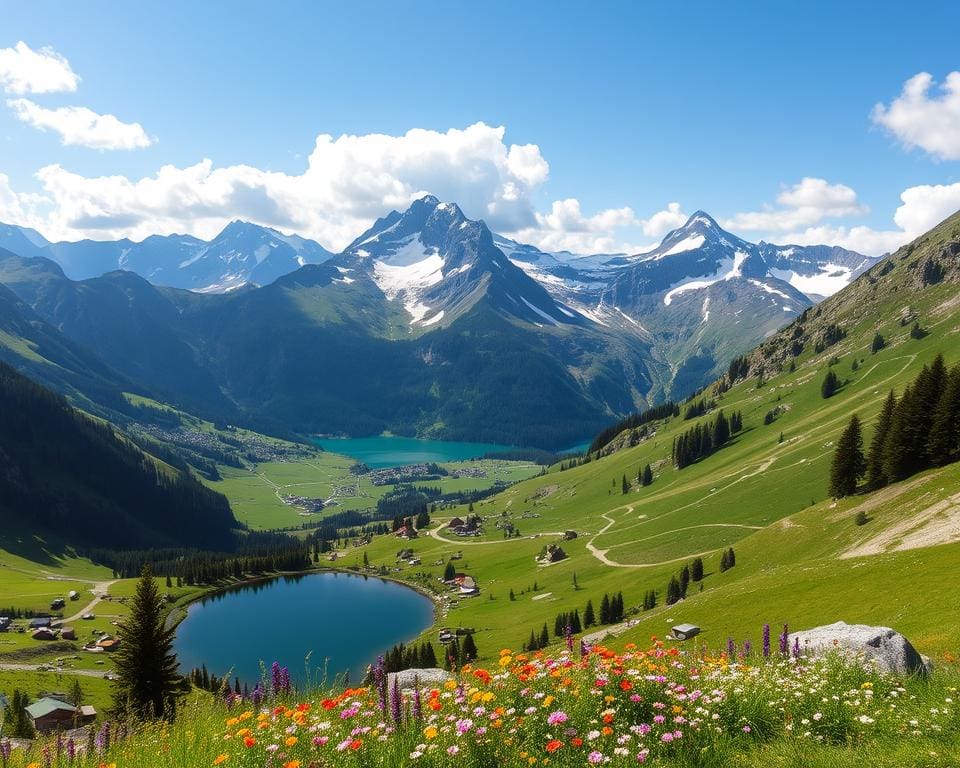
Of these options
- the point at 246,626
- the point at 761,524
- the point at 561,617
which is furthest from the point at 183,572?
the point at 761,524

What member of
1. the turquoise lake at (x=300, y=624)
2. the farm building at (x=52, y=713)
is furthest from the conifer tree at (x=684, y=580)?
the farm building at (x=52, y=713)

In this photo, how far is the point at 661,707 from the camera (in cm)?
820

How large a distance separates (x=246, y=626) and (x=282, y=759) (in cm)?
15749

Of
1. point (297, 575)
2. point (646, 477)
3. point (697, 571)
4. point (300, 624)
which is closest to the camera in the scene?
point (697, 571)

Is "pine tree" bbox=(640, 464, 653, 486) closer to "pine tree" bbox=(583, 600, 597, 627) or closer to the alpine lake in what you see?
the alpine lake

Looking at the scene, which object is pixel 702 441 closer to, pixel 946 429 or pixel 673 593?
pixel 673 593

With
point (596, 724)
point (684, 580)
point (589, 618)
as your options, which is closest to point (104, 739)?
point (596, 724)

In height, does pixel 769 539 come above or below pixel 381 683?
below

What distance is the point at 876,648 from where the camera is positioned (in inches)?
481

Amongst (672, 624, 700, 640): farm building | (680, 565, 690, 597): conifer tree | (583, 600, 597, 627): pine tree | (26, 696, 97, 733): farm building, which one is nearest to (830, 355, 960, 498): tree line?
(680, 565, 690, 597): conifer tree

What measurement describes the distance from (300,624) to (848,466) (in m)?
125

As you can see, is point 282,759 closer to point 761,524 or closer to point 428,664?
point 428,664

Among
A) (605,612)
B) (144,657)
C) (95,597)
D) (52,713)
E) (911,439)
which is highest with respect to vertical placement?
(911,439)

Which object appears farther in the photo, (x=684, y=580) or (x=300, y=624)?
(x=300, y=624)
